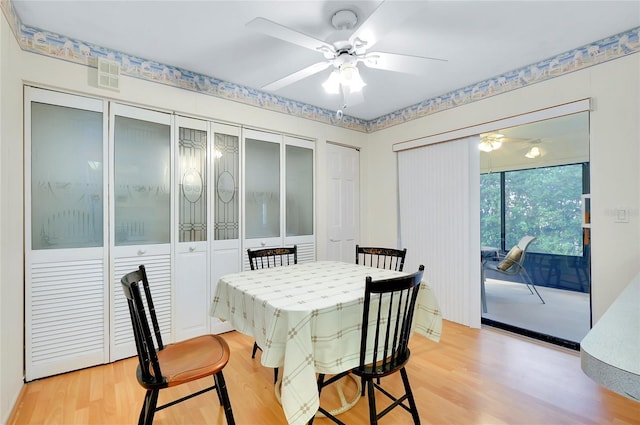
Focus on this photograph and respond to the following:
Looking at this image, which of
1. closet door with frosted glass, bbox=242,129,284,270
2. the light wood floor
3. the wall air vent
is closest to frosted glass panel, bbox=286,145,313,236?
closet door with frosted glass, bbox=242,129,284,270

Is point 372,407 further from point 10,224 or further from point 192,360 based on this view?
point 10,224

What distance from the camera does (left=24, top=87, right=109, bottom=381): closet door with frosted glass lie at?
7.22ft

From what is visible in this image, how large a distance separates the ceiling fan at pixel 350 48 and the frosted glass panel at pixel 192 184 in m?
1.14

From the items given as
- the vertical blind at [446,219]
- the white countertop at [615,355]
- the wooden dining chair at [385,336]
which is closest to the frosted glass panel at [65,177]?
the wooden dining chair at [385,336]

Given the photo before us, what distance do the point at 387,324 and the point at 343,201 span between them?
109 inches

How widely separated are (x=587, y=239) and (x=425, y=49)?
213 centimetres

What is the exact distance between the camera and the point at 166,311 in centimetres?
274

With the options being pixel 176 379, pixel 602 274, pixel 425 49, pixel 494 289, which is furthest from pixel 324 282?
pixel 494 289

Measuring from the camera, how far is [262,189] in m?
3.39

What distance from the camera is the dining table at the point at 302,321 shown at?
1.35m

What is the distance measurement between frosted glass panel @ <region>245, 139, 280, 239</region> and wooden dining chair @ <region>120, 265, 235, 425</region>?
1.64m

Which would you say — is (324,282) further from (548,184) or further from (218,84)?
(548,184)

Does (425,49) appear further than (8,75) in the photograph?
Yes

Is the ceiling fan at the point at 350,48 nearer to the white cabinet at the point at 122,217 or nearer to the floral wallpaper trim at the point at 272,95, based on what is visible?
the floral wallpaper trim at the point at 272,95
